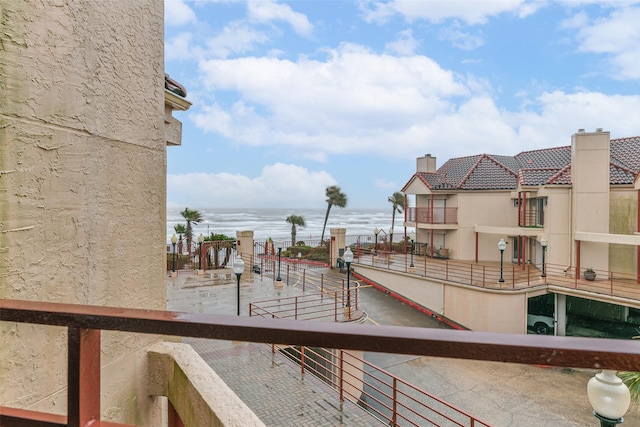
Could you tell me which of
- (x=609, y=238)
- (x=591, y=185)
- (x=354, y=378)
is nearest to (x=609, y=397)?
(x=354, y=378)

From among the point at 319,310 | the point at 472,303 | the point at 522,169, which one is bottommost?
the point at 472,303

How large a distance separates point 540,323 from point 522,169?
9.25 m

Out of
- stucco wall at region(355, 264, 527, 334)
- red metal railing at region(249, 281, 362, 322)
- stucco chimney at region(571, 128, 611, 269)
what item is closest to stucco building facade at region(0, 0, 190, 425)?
red metal railing at region(249, 281, 362, 322)

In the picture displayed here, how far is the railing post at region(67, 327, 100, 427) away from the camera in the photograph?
3.56ft

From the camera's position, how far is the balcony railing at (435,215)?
2277 cm

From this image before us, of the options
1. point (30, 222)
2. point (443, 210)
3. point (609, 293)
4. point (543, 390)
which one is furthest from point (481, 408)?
point (443, 210)

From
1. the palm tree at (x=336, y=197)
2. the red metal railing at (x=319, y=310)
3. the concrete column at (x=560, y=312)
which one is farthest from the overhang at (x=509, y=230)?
the palm tree at (x=336, y=197)

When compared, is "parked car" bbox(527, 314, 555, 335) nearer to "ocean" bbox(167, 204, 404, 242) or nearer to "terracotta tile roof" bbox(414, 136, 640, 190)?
"terracotta tile roof" bbox(414, 136, 640, 190)

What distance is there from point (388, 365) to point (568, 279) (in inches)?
406

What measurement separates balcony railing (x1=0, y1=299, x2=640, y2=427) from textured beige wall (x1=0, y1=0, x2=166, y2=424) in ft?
2.17

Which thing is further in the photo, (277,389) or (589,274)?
(589,274)

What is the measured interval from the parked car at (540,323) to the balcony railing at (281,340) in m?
18.0

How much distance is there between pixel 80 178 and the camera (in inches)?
78.7

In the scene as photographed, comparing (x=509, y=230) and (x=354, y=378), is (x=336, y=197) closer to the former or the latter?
(x=509, y=230)
